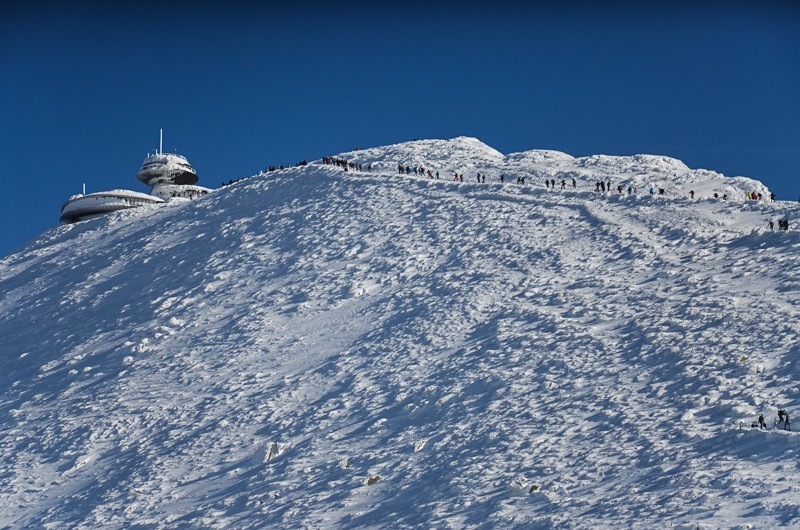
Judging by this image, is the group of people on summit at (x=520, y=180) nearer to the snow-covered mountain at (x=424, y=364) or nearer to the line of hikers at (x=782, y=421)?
the snow-covered mountain at (x=424, y=364)

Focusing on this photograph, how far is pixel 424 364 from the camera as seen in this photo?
31.2 meters

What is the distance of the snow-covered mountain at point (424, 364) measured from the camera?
23.7 m

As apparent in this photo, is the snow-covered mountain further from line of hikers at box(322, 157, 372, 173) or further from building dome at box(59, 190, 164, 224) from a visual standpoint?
building dome at box(59, 190, 164, 224)

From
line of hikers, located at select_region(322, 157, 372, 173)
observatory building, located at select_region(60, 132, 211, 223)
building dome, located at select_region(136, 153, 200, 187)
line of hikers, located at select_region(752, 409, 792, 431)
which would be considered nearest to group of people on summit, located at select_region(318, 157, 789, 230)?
line of hikers, located at select_region(322, 157, 372, 173)

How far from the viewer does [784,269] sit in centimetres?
3219

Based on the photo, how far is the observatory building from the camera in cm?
6531

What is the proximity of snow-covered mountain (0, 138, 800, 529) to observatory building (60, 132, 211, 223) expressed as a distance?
1595 centimetres

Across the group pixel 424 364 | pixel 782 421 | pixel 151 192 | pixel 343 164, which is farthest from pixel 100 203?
pixel 782 421

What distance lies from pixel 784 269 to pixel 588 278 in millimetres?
6484

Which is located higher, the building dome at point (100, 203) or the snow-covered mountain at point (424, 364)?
the building dome at point (100, 203)

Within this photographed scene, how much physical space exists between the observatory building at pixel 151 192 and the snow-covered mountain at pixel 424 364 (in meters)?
16.0

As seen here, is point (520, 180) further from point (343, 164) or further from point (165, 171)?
point (165, 171)

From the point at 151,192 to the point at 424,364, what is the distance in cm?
4938

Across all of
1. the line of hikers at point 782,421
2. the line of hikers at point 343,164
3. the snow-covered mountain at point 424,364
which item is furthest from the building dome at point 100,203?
the line of hikers at point 782,421
